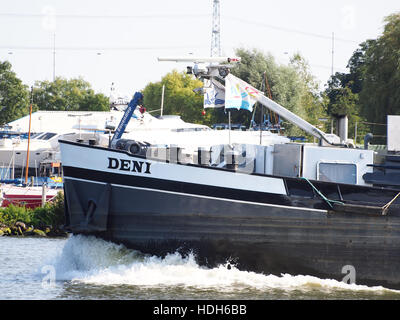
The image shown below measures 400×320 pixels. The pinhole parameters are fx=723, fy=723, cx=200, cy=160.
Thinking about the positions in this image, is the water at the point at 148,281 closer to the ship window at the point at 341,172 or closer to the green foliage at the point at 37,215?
the ship window at the point at 341,172

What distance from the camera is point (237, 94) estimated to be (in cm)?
2138

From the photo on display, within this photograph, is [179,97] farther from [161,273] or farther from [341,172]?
[161,273]

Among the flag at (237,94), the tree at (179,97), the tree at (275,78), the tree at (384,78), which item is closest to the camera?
the flag at (237,94)

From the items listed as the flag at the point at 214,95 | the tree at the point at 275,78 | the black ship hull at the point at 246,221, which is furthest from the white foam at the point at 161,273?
the tree at the point at 275,78

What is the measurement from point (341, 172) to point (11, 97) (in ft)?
219

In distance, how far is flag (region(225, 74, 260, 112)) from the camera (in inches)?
834

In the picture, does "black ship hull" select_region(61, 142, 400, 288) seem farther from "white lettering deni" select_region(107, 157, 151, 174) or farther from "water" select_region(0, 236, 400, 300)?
"water" select_region(0, 236, 400, 300)

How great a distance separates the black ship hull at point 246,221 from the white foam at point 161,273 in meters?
0.21

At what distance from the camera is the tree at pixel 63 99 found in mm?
94500

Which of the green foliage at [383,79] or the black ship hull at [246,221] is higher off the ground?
the green foliage at [383,79]

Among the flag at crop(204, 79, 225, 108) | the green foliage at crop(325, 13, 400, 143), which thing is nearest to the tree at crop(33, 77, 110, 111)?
the green foliage at crop(325, 13, 400, 143)

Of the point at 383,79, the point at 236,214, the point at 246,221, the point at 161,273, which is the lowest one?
the point at 161,273

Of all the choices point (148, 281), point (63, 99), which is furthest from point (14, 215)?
point (63, 99)
